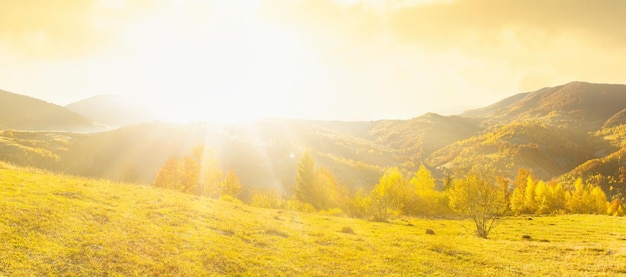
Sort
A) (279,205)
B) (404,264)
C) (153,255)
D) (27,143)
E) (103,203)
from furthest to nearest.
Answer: (27,143)
(279,205)
(103,203)
(404,264)
(153,255)

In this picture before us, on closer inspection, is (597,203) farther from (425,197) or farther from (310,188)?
(310,188)

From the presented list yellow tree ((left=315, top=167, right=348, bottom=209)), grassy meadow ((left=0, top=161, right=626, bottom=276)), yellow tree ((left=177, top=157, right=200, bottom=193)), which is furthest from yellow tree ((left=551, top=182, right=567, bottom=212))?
yellow tree ((left=177, top=157, right=200, bottom=193))

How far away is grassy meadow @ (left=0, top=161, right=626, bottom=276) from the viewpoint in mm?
15852

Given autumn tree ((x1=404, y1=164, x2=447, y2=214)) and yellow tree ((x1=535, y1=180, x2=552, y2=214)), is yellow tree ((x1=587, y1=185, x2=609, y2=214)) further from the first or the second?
autumn tree ((x1=404, y1=164, x2=447, y2=214))

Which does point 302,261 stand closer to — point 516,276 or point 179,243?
point 179,243

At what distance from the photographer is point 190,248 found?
816 inches

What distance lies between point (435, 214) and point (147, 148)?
170 meters

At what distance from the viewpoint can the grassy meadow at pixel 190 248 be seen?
15.9 metres

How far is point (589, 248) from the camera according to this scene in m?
31.0

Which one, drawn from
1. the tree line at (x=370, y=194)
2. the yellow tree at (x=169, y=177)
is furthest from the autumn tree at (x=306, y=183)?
the yellow tree at (x=169, y=177)

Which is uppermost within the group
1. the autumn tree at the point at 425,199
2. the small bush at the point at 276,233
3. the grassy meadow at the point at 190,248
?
the grassy meadow at the point at 190,248

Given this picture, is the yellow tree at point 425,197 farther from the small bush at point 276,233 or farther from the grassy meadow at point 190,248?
the small bush at point 276,233

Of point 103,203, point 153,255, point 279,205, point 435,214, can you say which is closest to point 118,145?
point 279,205

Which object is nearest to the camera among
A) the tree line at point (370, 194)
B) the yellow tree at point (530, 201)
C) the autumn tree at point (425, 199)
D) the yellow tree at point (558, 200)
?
the tree line at point (370, 194)
